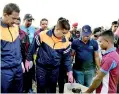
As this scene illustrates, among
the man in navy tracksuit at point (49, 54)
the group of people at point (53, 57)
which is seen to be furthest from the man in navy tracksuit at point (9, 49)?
the man in navy tracksuit at point (49, 54)

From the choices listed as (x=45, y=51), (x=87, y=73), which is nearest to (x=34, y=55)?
(x=45, y=51)

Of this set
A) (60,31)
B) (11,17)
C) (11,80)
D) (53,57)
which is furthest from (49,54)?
(11,17)

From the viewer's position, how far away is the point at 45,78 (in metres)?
5.78

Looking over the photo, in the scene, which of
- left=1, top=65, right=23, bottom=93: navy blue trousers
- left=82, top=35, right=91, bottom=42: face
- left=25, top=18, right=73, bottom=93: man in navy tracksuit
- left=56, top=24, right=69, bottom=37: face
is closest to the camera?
left=1, top=65, right=23, bottom=93: navy blue trousers

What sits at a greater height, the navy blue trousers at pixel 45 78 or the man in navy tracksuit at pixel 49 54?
the man in navy tracksuit at pixel 49 54

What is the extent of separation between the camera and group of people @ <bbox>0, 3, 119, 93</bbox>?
14.2 ft

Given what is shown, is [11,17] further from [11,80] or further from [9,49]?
[11,80]

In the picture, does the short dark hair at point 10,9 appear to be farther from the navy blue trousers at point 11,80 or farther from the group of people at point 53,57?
the navy blue trousers at point 11,80

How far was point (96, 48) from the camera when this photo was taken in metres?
6.66

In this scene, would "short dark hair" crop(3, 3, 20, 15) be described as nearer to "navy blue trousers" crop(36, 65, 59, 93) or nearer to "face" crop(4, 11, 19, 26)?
"face" crop(4, 11, 19, 26)

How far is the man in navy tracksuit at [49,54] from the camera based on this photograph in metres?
5.60

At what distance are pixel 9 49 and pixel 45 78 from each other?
1.15 m

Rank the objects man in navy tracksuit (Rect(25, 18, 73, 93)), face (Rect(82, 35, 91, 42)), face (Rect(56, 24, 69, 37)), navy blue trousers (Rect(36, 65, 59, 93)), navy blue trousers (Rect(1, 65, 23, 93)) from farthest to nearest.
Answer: face (Rect(82, 35, 91, 42))
navy blue trousers (Rect(36, 65, 59, 93))
man in navy tracksuit (Rect(25, 18, 73, 93))
face (Rect(56, 24, 69, 37))
navy blue trousers (Rect(1, 65, 23, 93))

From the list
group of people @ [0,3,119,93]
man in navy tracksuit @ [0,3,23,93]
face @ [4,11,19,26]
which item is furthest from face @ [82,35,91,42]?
face @ [4,11,19,26]
